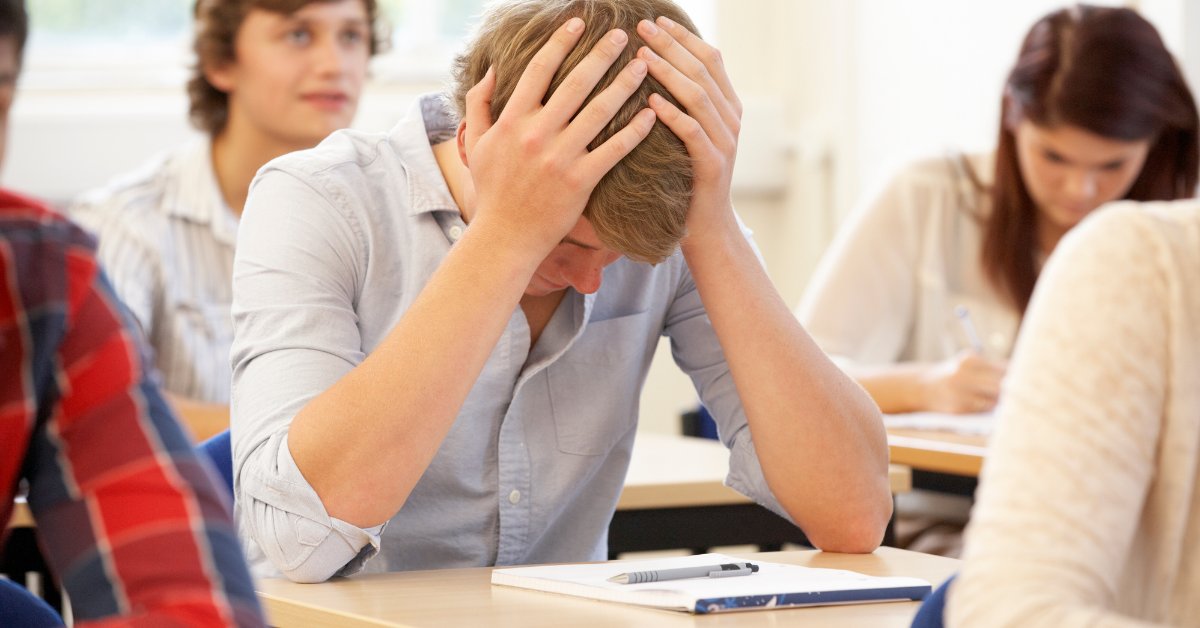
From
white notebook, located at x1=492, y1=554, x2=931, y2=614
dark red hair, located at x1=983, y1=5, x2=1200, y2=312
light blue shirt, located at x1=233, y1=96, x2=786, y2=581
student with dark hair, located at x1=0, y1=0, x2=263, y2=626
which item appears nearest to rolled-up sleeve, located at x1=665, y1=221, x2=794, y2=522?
light blue shirt, located at x1=233, y1=96, x2=786, y2=581

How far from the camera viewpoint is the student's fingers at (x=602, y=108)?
4.38ft

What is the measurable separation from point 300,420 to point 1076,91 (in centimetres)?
181

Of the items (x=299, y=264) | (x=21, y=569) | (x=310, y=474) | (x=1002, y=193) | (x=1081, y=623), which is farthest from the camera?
(x=1002, y=193)

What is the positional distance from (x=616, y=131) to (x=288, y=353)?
365 millimetres

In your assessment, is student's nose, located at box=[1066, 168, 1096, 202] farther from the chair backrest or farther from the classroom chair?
the chair backrest

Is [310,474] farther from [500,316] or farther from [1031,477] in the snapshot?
[1031,477]

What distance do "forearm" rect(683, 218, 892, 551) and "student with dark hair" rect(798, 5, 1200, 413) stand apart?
1.03 meters

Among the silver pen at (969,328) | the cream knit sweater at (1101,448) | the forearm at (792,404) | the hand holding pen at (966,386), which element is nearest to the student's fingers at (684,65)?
the forearm at (792,404)

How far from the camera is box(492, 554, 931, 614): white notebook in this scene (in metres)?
1.20

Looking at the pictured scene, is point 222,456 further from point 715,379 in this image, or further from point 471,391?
point 715,379

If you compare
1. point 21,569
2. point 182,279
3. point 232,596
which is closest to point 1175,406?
point 232,596

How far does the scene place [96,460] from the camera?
32.7 inches

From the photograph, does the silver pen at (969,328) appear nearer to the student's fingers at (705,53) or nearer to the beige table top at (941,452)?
the beige table top at (941,452)

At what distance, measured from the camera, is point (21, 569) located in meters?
1.98
